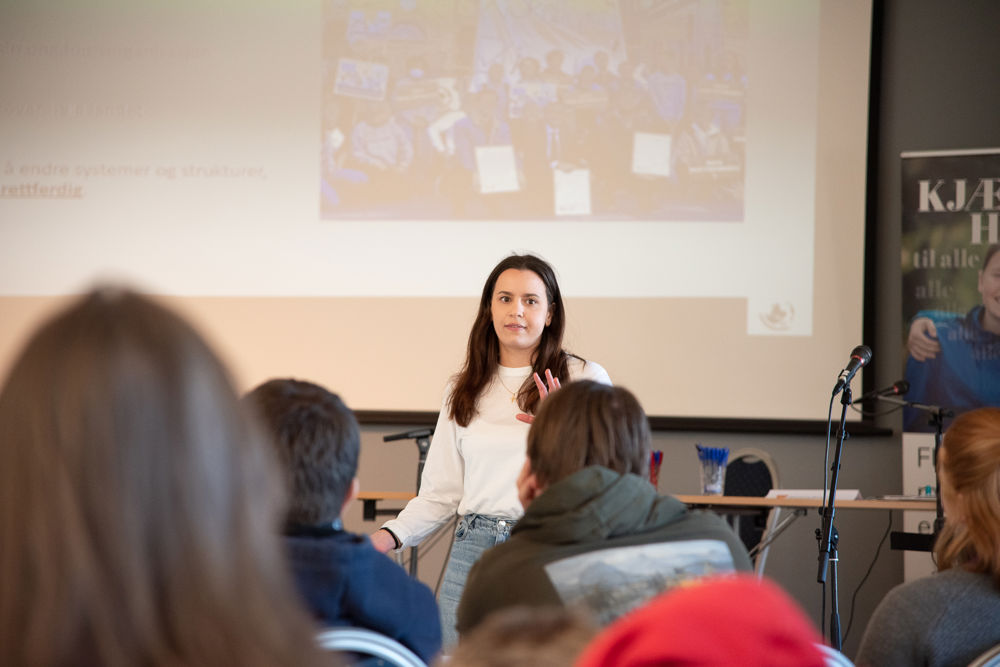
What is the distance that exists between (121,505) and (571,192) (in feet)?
14.0

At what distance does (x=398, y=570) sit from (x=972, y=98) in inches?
165

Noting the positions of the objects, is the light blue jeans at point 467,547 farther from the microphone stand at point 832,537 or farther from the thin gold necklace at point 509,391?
the microphone stand at point 832,537

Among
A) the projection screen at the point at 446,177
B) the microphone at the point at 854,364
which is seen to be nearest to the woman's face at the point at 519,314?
the microphone at the point at 854,364

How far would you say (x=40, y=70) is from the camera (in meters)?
5.07

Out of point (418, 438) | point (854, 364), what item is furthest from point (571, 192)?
point (854, 364)

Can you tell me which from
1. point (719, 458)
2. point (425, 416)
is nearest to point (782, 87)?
point (719, 458)

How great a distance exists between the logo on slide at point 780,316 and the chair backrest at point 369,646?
354 centimetres

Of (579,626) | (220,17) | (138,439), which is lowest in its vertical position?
(579,626)

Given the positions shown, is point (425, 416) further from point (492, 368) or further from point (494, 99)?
point (492, 368)

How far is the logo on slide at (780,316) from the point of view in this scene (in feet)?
15.1

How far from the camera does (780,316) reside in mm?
4605

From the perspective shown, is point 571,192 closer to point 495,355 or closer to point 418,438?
point 418,438

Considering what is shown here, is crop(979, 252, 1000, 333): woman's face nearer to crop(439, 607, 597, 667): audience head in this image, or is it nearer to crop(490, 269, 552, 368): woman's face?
crop(490, 269, 552, 368): woman's face

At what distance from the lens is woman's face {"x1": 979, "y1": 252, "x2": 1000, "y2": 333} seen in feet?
14.5
